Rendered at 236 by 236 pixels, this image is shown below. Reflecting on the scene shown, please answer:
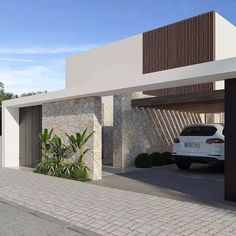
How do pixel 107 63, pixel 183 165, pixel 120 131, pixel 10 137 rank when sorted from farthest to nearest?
1. pixel 107 63
2. pixel 10 137
3. pixel 120 131
4. pixel 183 165

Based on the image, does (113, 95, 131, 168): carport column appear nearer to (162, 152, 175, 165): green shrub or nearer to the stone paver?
(162, 152, 175, 165): green shrub

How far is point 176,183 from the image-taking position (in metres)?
10.3

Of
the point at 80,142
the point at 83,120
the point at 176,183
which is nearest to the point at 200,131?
the point at 176,183

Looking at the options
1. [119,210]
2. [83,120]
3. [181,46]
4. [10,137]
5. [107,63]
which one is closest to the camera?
[119,210]

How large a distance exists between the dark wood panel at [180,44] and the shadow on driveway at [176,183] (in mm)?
6549

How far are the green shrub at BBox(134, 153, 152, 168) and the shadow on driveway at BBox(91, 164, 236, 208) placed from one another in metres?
0.32

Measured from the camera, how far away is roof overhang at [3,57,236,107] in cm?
726

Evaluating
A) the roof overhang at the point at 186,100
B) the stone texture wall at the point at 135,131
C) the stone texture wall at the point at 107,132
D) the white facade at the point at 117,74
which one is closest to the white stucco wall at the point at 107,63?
the white facade at the point at 117,74

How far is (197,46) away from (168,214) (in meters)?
13.0

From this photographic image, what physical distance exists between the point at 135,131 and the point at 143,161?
119 cm

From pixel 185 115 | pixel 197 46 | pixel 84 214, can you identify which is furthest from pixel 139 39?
pixel 84 214

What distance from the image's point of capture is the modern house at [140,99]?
8.13 m

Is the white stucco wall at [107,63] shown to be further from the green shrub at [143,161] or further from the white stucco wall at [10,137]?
the green shrub at [143,161]

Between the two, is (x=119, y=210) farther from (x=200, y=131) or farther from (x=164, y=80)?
(x=200, y=131)
